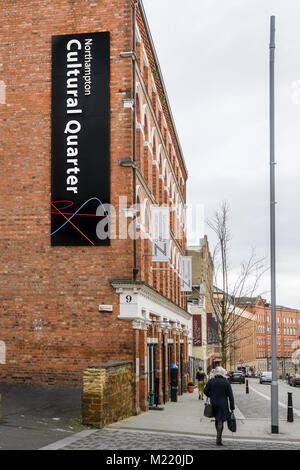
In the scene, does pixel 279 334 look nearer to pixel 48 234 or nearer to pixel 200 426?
pixel 48 234

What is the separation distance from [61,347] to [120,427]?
505cm

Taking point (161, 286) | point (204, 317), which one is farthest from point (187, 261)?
point (204, 317)

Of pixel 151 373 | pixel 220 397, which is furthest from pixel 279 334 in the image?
pixel 220 397

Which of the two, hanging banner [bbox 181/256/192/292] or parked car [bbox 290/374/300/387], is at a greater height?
hanging banner [bbox 181/256/192/292]

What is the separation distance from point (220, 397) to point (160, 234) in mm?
16136

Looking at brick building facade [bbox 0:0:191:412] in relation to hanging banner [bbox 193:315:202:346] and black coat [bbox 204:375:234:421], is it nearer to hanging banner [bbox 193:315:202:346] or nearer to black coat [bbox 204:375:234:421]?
black coat [bbox 204:375:234:421]

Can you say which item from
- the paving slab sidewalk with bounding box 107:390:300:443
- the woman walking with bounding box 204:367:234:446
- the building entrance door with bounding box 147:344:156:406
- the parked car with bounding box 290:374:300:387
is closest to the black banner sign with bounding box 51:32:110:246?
the paving slab sidewalk with bounding box 107:390:300:443

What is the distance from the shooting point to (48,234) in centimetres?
2019

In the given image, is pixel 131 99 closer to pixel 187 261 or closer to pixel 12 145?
pixel 12 145

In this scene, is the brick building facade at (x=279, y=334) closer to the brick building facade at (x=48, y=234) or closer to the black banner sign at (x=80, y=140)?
the brick building facade at (x=48, y=234)

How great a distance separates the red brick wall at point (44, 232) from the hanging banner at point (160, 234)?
395 cm

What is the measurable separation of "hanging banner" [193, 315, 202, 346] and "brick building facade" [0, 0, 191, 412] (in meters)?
32.6

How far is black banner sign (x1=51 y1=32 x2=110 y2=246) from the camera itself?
1995 centimetres

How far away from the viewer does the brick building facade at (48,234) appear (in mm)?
19422
